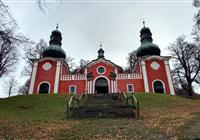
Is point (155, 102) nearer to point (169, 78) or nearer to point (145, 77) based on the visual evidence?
point (145, 77)

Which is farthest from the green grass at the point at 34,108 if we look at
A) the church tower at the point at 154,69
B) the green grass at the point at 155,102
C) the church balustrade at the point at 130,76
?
the church tower at the point at 154,69

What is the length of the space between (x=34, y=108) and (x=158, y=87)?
16.7 m

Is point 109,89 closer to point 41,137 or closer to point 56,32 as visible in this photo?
point 56,32

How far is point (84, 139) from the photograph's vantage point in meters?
7.09

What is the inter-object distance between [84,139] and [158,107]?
973cm

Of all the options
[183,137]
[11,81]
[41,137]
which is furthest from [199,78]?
[11,81]

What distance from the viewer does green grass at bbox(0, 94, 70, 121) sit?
12.5m

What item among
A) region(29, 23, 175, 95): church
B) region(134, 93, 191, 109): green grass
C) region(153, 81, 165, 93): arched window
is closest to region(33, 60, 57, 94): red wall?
region(29, 23, 175, 95): church

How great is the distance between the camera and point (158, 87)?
26.5 metres

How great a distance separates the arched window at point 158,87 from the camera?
26297 millimetres

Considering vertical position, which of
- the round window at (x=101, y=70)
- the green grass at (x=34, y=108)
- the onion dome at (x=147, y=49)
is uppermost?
the onion dome at (x=147, y=49)

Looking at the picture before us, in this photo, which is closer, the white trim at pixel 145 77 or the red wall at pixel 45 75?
the white trim at pixel 145 77

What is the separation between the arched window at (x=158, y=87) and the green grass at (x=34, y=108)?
1262 centimetres

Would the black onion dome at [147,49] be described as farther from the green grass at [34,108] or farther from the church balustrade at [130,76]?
the green grass at [34,108]
